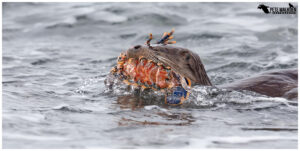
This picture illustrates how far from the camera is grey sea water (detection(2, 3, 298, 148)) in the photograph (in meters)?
3.82

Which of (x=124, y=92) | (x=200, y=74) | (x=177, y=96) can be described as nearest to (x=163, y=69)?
(x=177, y=96)

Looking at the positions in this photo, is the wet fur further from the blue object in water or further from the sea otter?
the blue object in water

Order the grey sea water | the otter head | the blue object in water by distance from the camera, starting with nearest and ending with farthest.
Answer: the grey sea water < the otter head < the blue object in water

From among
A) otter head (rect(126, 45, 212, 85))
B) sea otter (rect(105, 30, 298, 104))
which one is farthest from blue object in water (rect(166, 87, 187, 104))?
otter head (rect(126, 45, 212, 85))

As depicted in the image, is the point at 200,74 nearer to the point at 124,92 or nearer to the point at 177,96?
the point at 177,96

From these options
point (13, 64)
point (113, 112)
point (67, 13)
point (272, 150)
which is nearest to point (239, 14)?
point (67, 13)

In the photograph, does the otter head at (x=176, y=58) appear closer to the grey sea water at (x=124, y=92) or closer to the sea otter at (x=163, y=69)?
the sea otter at (x=163, y=69)

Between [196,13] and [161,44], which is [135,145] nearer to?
[161,44]

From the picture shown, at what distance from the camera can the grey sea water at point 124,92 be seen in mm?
3822

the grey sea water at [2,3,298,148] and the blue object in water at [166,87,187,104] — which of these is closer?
the grey sea water at [2,3,298,148]

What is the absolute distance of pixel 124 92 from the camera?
5.56 meters

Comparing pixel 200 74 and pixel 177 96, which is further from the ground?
pixel 200 74

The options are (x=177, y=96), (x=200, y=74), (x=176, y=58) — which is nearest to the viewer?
(x=177, y=96)

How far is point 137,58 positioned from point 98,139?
141 cm
